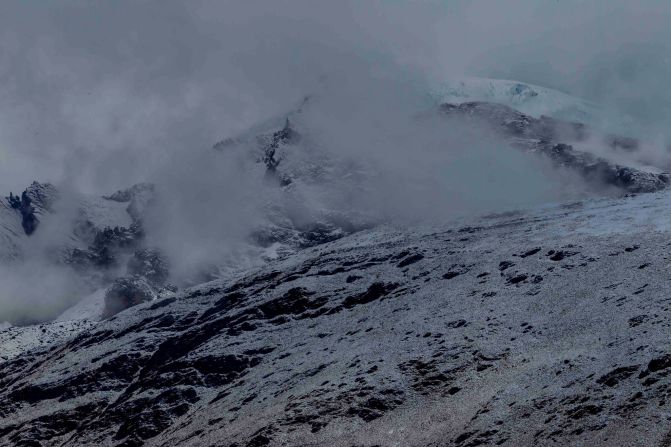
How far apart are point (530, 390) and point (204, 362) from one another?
54.9m

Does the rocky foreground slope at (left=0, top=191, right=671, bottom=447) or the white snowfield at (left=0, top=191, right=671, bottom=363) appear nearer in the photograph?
the rocky foreground slope at (left=0, top=191, right=671, bottom=447)

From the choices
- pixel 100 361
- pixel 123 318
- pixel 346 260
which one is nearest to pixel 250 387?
pixel 100 361

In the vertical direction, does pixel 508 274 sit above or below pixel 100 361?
below

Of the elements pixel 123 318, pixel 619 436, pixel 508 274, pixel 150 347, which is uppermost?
pixel 123 318

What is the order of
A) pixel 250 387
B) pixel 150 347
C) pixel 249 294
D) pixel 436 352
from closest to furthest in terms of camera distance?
pixel 436 352 < pixel 250 387 < pixel 150 347 < pixel 249 294

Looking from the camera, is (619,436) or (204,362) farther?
(204,362)

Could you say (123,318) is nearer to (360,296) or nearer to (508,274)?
(360,296)

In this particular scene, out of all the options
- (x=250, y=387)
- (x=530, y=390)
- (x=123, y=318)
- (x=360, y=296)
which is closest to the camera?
(x=530, y=390)

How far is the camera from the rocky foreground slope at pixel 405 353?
167 feet

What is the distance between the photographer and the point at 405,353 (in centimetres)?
7369

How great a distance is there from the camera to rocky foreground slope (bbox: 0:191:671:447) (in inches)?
2005

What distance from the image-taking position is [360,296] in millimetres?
104875

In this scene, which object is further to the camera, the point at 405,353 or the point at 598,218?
→ the point at 598,218

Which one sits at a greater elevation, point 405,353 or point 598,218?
point 598,218
